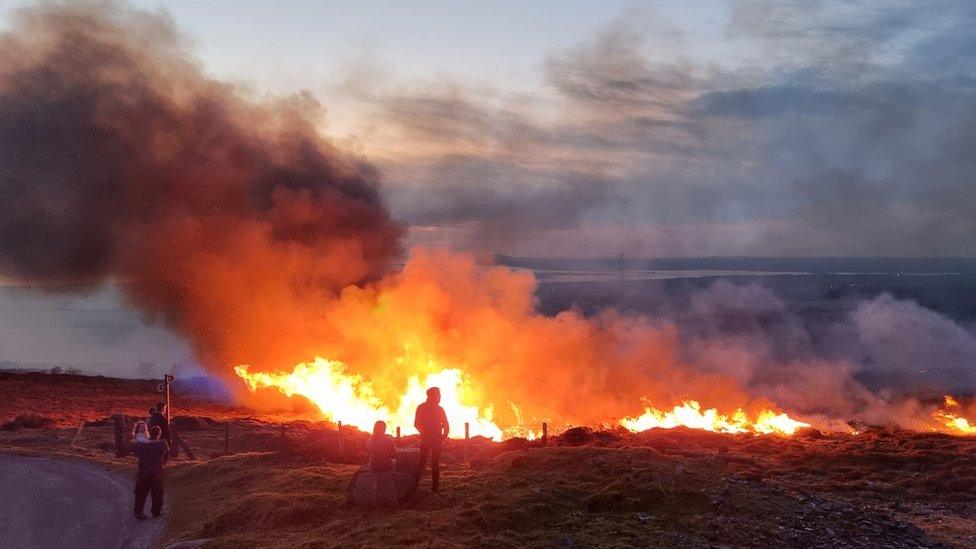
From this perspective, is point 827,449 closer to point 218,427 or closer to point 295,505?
point 295,505

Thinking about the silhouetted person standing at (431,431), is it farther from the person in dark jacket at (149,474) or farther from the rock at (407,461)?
the person in dark jacket at (149,474)

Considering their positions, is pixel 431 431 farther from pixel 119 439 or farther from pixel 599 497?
pixel 119 439

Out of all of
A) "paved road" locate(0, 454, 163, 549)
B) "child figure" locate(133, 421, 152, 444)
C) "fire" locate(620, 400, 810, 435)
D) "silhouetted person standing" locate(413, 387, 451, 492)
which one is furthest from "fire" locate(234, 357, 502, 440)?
"child figure" locate(133, 421, 152, 444)

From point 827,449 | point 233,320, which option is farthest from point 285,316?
point 827,449

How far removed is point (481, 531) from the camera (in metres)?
11.6

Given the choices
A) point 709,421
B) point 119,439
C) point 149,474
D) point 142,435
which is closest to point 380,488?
point 149,474

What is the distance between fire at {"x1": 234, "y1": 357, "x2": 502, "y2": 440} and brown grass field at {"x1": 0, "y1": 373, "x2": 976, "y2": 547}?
4.95 m

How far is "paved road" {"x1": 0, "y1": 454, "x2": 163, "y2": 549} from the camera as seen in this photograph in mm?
13344

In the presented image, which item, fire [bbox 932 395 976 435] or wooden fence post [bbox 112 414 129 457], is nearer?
wooden fence post [bbox 112 414 129 457]

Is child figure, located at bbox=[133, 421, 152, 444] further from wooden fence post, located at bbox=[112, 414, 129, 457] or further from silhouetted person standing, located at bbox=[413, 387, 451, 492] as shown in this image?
wooden fence post, located at bbox=[112, 414, 129, 457]

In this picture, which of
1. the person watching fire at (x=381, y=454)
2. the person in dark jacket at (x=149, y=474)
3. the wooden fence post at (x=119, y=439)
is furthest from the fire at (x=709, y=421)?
the person in dark jacket at (x=149, y=474)

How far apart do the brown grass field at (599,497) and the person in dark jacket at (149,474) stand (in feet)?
1.66

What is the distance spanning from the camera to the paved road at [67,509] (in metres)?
13.3

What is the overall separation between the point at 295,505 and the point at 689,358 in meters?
35.8
